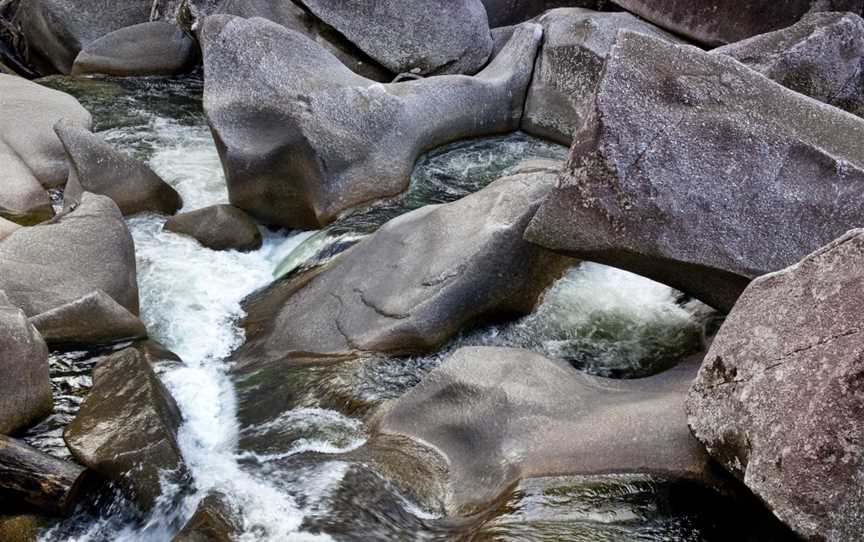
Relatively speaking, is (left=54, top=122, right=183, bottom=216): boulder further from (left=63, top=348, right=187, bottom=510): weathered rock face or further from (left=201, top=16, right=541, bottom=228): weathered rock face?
(left=63, top=348, right=187, bottom=510): weathered rock face

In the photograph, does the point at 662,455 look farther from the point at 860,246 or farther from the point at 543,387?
the point at 860,246

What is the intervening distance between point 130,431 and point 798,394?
2933 mm

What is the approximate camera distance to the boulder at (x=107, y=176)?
701 centimetres

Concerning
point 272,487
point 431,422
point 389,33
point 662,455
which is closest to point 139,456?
point 272,487

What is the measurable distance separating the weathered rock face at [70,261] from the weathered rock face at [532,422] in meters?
2.23

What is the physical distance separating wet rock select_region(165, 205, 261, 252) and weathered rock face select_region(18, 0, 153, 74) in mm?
5474

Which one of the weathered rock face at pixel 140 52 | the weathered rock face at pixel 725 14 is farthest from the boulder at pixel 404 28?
the weathered rock face at pixel 140 52

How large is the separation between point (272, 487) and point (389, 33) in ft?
21.1

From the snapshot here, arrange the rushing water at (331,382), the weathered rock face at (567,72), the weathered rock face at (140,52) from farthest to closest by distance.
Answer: the weathered rock face at (140,52)
the weathered rock face at (567,72)
the rushing water at (331,382)

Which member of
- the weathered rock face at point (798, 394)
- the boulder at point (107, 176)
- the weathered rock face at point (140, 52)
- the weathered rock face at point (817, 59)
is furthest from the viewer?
the weathered rock face at point (140, 52)

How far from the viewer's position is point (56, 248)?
564cm

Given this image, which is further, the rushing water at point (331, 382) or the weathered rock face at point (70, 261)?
the weathered rock face at point (70, 261)

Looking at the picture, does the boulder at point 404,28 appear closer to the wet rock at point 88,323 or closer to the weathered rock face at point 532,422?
the wet rock at point 88,323

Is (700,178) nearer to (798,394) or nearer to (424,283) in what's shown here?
(798,394)
